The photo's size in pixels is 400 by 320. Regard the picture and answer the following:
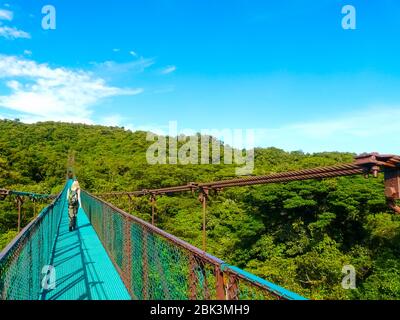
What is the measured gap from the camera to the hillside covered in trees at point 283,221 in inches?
752

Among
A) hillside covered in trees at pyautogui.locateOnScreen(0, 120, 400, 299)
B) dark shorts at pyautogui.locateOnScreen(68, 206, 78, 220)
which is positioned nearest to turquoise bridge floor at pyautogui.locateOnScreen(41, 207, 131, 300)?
dark shorts at pyautogui.locateOnScreen(68, 206, 78, 220)

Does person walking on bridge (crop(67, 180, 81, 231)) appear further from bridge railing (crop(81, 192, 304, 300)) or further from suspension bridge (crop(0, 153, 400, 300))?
bridge railing (crop(81, 192, 304, 300))

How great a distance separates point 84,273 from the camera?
12.1ft

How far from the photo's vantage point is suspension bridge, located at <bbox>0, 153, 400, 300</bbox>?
1.32m

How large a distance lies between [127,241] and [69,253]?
172 centimetres

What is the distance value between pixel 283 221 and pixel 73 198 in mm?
21600

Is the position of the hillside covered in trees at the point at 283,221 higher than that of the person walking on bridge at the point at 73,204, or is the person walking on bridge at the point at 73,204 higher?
the person walking on bridge at the point at 73,204

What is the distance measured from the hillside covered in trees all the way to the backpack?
8405 mm
